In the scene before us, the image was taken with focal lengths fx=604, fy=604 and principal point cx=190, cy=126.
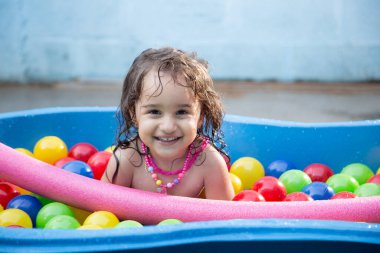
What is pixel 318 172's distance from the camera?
1991 millimetres

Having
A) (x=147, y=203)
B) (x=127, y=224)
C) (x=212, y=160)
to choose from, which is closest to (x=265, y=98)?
(x=212, y=160)

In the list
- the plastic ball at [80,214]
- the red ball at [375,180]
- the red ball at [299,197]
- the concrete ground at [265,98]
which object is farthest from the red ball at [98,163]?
the concrete ground at [265,98]

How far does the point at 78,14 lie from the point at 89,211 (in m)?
2.63

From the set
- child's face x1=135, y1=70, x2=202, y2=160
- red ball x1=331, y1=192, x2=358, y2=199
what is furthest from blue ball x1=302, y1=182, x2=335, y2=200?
child's face x1=135, y1=70, x2=202, y2=160

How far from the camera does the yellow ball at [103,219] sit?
145 cm

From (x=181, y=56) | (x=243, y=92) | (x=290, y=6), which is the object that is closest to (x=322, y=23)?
(x=290, y=6)

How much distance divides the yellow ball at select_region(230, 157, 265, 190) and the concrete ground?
1.29m

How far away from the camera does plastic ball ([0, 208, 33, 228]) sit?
1.50 metres

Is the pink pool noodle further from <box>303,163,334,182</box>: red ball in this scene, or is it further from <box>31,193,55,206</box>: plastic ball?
<box>303,163,334,182</box>: red ball

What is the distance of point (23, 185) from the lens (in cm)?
159

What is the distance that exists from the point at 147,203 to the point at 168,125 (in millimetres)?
200

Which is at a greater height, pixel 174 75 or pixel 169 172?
pixel 174 75

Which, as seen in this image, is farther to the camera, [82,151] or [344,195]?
[82,151]

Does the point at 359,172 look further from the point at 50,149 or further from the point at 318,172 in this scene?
the point at 50,149
